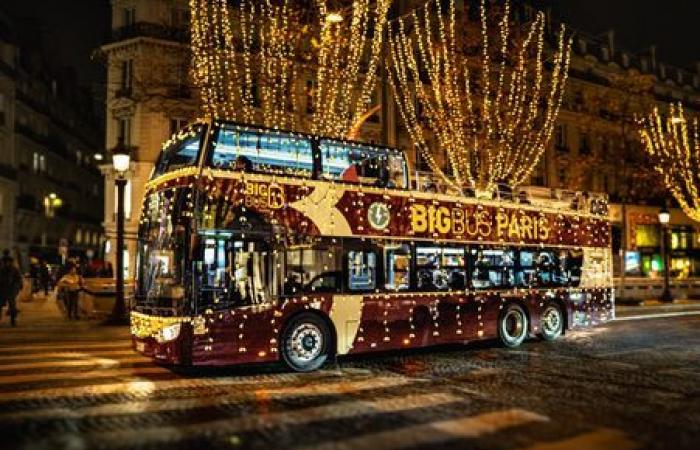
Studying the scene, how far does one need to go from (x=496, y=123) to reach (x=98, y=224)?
54.4 meters

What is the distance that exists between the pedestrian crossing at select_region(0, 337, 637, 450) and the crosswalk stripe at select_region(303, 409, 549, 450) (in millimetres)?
11

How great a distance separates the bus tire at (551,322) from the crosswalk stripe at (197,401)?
708cm

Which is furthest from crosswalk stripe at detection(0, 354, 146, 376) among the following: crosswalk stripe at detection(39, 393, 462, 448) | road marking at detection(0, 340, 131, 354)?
crosswalk stripe at detection(39, 393, 462, 448)

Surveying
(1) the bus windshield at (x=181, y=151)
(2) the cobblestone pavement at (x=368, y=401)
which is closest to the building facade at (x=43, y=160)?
(1) the bus windshield at (x=181, y=151)

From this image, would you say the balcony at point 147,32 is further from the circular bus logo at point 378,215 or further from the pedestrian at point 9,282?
the circular bus logo at point 378,215

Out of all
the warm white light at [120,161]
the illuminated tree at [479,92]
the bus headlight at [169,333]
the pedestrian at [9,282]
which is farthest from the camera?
the illuminated tree at [479,92]

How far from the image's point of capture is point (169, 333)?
11086 millimetres

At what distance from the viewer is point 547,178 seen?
167ft

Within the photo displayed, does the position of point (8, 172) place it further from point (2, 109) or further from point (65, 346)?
point (65, 346)

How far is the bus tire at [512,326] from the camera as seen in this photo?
629 inches

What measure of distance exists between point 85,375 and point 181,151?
13.3 feet

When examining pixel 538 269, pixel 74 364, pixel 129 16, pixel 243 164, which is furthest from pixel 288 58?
pixel 129 16

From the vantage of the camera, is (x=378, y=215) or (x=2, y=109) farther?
(x=2, y=109)

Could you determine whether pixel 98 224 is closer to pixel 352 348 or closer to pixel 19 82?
pixel 19 82
